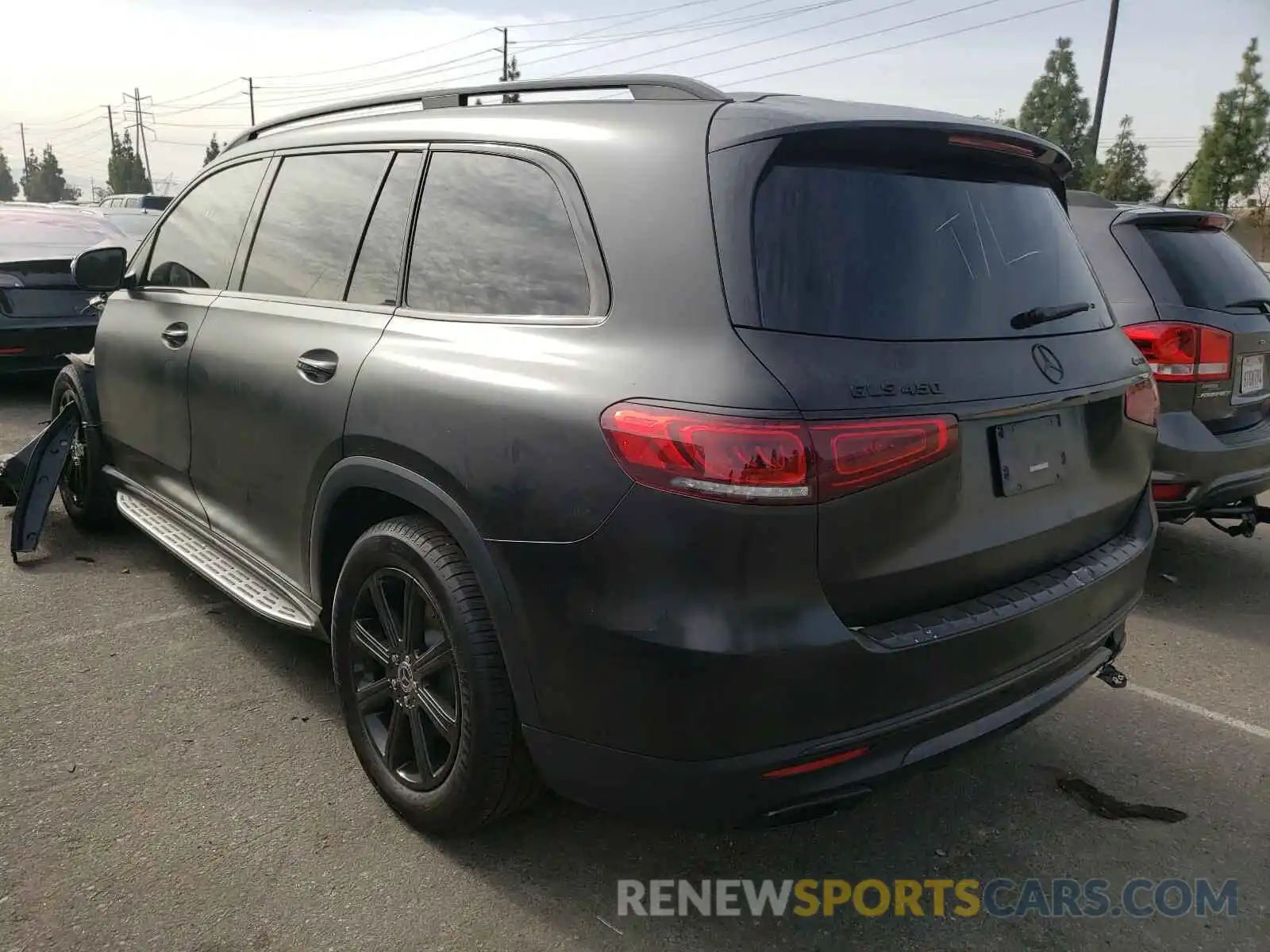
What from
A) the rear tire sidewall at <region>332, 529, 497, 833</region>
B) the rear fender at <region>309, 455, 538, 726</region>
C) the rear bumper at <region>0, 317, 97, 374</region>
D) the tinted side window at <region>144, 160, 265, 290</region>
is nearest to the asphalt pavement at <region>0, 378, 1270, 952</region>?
the rear tire sidewall at <region>332, 529, 497, 833</region>

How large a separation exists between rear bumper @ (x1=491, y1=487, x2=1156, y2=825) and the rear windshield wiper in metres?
0.68

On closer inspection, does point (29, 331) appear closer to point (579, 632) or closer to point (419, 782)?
point (419, 782)

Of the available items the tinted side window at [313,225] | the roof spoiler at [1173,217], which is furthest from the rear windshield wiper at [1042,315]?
the roof spoiler at [1173,217]

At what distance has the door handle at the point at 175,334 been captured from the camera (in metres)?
3.69

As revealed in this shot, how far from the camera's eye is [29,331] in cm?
811

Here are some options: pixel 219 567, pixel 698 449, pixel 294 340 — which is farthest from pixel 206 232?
pixel 698 449

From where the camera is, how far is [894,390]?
2.03m

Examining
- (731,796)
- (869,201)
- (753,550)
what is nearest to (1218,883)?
(731,796)

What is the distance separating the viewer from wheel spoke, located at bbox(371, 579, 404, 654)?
2630 mm

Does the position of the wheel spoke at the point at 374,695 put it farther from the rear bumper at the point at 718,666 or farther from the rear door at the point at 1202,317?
the rear door at the point at 1202,317

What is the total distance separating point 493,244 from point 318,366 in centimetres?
71

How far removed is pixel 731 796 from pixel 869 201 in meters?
1.29

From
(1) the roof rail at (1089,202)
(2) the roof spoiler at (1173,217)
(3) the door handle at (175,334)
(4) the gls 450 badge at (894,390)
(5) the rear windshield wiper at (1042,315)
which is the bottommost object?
(3) the door handle at (175,334)

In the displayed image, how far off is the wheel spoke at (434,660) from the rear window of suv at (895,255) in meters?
1.10
